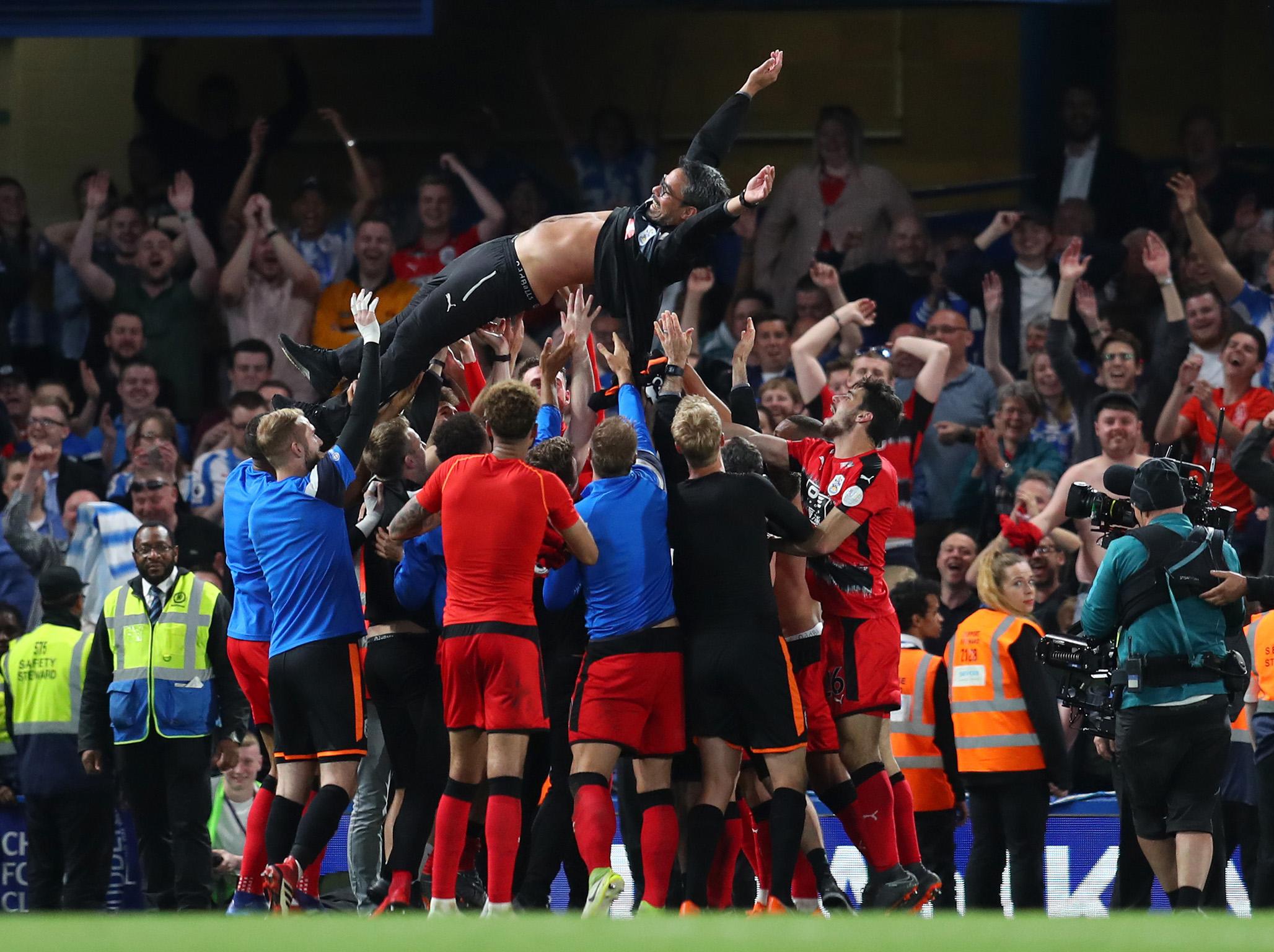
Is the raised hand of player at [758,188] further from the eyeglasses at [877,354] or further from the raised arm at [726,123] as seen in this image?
the eyeglasses at [877,354]

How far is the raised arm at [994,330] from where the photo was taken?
1197cm

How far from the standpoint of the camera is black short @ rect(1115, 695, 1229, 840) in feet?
25.0

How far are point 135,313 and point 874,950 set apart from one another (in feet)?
32.0

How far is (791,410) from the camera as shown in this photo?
10.7 meters

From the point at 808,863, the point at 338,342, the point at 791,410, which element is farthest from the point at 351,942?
the point at 338,342

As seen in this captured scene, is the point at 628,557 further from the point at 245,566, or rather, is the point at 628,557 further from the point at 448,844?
the point at 245,566

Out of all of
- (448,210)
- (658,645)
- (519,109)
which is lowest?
(658,645)

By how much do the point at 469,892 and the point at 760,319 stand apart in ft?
16.6

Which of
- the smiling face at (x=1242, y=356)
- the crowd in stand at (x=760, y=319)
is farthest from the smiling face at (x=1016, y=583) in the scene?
the smiling face at (x=1242, y=356)

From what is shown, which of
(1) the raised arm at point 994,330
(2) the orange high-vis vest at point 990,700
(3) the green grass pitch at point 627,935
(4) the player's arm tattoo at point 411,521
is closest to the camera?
(3) the green grass pitch at point 627,935

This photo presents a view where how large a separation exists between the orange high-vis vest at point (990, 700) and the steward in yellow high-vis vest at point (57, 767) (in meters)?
4.24

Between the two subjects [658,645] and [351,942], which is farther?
[658,645]

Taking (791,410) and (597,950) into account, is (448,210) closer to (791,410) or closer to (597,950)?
(791,410)

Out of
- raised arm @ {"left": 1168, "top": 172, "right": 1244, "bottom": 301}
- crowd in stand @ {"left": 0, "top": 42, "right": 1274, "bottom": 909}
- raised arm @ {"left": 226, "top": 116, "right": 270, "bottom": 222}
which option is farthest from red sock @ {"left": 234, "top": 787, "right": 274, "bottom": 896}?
raised arm @ {"left": 1168, "top": 172, "right": 1244, "bottom": 301}
